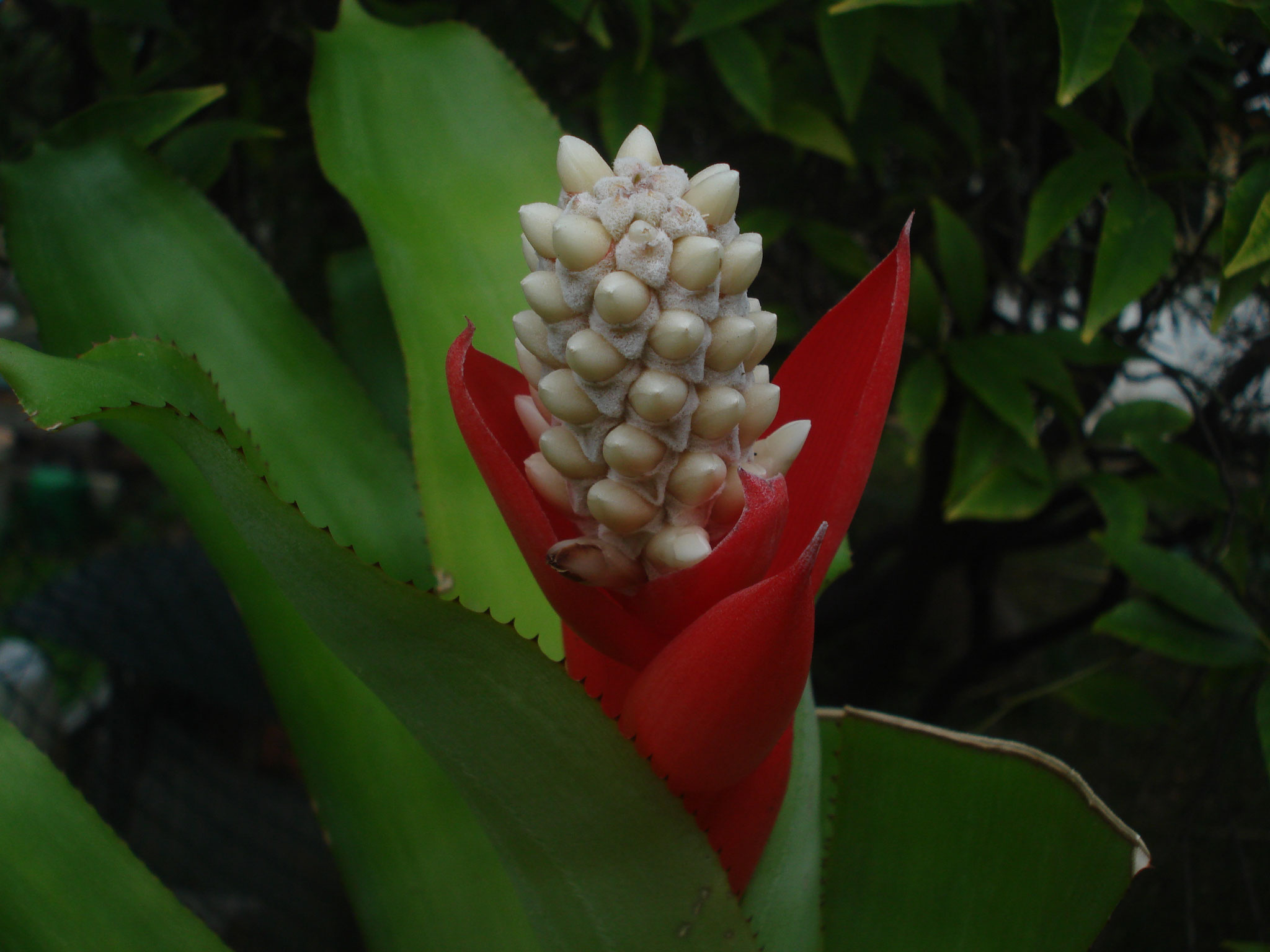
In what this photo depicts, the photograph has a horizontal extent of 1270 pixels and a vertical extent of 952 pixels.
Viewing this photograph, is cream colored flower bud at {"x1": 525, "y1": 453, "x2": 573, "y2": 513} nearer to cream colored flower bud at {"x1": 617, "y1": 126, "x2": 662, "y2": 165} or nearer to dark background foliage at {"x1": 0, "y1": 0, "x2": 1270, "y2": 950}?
cream colored flower bud at {"x1": 617, "y1": 126, "x2": 662, "y2": 165}

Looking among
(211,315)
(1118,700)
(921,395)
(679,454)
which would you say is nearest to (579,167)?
(679,454)

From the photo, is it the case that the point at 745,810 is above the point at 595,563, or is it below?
below

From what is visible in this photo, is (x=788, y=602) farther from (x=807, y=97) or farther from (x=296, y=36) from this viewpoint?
(x=296, y=36)

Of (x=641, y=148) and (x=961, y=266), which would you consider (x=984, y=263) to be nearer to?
(x=961, y=266)

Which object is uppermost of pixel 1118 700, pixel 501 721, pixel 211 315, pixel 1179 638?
pixel 211 315

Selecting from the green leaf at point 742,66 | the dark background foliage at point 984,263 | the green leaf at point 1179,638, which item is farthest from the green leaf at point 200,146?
the green leaf at point 1179,638

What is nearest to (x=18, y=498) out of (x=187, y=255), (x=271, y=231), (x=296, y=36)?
(x=271, y=231)
